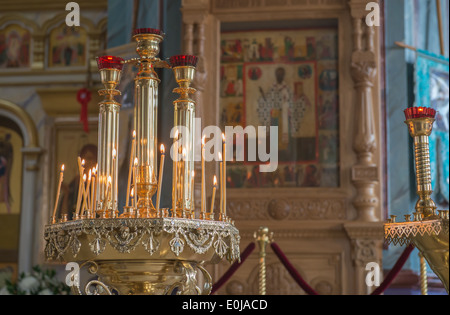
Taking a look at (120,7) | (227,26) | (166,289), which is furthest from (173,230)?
(120,7)

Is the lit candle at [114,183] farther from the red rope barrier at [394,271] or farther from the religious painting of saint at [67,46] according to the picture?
the religious painting of saint at [67,46]

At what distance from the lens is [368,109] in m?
7.05

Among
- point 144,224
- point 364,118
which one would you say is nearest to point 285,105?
point 364,118

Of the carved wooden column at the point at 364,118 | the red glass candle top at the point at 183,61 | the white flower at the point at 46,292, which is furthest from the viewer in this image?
the white flower at the point at 46,292

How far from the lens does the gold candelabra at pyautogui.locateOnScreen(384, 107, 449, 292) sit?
262cm

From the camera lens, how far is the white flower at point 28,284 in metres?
7.20

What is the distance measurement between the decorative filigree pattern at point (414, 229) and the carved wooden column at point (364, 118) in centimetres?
358

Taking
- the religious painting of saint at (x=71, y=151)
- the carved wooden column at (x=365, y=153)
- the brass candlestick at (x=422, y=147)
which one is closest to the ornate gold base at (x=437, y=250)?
the brass candlestick at (x=422, y=147)

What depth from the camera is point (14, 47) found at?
1043cm

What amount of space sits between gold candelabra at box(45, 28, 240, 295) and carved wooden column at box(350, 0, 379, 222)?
12.1 ft

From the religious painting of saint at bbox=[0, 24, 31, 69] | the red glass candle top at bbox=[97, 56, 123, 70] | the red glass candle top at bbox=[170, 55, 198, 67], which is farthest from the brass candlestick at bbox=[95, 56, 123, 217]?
the religious painting of saint at bbox=[0, 24, 31, 69]

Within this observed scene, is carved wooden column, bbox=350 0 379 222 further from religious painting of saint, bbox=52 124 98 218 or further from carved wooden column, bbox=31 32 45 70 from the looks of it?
carved wooden column, bbox=31 32 45 70

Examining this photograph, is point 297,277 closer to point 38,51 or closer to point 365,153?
point 365,153

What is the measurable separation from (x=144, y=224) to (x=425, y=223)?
105cm
